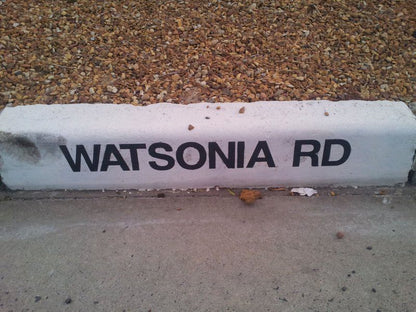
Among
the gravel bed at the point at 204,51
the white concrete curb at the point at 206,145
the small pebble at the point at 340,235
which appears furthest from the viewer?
the gravel bed at the point at 204,51

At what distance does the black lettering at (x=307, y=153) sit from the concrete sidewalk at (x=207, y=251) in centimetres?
26

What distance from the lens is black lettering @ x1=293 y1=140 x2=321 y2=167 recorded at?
2.85 m

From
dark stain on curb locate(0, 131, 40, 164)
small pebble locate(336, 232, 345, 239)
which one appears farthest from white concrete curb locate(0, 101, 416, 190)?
small pebble locate(336, 232, 345, 239)

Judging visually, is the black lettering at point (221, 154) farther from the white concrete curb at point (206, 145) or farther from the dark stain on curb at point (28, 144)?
the dark stain on curb at point (28, 144)

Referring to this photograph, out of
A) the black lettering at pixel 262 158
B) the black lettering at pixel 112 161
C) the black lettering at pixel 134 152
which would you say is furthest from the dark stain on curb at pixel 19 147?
the black lettering at pixel 262 158

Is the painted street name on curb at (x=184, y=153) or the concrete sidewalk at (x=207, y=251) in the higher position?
the painted street name on curb at (x=184, y=153)

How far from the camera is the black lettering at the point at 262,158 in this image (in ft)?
9.35

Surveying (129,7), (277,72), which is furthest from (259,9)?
(129,7)

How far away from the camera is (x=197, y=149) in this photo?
2.85 m

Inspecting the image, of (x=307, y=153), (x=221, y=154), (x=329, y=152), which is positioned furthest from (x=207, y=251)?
(x=329, y=152)

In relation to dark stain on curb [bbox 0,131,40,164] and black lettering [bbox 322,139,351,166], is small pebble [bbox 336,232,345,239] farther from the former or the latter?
dark stain on curb [bbox 0,131,40,164]

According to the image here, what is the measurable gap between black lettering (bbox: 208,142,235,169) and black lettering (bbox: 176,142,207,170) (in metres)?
Answer: 0.05

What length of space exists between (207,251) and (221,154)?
69cm

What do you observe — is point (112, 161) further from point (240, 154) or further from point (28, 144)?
point (240, 154)
